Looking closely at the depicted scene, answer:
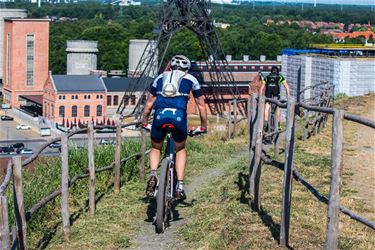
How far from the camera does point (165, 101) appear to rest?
22.4ft

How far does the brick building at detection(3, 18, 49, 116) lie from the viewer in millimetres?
73375

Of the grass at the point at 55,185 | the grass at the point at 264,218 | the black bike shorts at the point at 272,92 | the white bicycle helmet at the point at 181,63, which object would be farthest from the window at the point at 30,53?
the white bicycle helmet at the point at 181,63

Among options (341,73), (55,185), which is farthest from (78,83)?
(55,185)

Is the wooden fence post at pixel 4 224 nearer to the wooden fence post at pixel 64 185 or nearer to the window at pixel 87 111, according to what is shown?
the wooden fence post at pixel 64 185

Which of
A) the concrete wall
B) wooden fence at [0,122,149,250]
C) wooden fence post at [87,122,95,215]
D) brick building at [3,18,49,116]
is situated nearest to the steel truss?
the concrete wall

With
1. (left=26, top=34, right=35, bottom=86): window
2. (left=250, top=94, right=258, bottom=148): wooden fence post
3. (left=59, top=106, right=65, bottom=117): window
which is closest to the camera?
(left=250, top=94, right=258, bottom=148): wooden fence post

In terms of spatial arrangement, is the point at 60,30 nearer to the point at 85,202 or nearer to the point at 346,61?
the point at 346,61

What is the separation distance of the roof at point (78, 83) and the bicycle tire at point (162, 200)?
183 ft

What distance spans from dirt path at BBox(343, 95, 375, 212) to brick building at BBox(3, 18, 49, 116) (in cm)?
6186

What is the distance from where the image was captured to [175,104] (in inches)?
268

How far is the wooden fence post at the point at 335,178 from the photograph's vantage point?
528 cm

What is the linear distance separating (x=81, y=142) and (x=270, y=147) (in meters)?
2.74

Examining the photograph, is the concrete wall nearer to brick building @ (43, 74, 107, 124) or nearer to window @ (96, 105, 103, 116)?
brick building @ (43, 74, 107, 124)

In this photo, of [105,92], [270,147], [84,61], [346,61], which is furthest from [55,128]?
[270,147]
